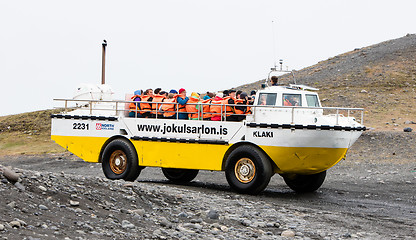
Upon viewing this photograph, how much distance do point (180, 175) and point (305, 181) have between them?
309cm

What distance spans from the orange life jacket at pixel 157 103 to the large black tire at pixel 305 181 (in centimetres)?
307

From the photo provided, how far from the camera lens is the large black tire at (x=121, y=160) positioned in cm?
→ 1277

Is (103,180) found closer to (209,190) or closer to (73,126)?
(209,190)

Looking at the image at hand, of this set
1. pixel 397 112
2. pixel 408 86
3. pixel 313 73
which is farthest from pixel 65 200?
pixel 313 73

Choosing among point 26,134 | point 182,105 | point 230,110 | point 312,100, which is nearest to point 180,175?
point 182,105

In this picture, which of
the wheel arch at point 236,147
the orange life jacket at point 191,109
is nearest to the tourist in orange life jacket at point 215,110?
the orange life jacket at point 191,109

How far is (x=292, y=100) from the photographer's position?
38.7 ft

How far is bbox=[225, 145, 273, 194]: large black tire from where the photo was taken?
11297 mm

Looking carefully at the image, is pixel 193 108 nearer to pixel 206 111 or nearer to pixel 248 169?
pixel 206 111

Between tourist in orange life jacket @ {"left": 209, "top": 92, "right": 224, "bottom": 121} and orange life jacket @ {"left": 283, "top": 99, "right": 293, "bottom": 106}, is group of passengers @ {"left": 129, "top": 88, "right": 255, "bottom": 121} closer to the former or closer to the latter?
tourist in orange life jacket @ {"left": 209, "top": 92, "right": 224, "bottom": 121}

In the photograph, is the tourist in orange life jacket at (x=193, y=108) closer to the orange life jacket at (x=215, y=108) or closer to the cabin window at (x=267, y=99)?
the orange life jacket at (x=215, y=108)

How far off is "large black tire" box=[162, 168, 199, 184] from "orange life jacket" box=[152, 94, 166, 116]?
2.00 m

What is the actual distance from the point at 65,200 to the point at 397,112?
69.6 feet

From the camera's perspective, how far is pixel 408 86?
1191 inches
